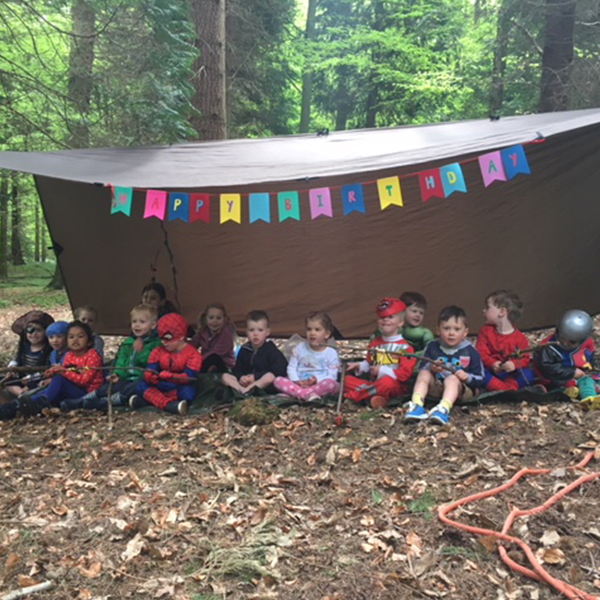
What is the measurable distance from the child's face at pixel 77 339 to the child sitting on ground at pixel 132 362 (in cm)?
31

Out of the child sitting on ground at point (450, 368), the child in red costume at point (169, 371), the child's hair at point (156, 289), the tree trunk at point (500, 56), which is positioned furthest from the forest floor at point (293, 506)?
the tree trunk at point (500, 56)

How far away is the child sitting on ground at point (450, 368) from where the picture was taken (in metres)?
3.99

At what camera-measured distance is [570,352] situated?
424cm

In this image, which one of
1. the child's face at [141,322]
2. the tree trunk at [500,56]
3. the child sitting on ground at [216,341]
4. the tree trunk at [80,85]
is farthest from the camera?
the tree trunk at [500,56]

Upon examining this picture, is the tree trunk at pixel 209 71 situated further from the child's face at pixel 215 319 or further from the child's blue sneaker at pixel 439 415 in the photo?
the child's blue sneaker at pixel 439 415

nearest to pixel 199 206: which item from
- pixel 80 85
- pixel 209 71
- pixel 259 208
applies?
pixel 259 208

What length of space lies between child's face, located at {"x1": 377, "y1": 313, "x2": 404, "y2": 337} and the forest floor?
0.64m

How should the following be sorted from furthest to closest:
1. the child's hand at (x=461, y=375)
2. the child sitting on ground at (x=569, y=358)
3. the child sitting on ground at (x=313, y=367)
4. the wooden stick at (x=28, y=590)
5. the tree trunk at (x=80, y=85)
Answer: the tree trunk at (x=80, y=85) < the child sitting on ground at (x=313, y=367) < the child sitting on ground at (x=569, y=358) < the child's hand at (x=461, y=375) < the wooden stick at (x=28, y=590)

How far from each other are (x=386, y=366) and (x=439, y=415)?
71 centimetres

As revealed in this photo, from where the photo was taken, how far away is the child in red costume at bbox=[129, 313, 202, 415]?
4.52 metres

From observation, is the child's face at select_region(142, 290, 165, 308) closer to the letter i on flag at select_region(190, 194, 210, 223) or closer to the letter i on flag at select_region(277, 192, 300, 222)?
the letter i on flag at select_region(190, 194, 210, 223)

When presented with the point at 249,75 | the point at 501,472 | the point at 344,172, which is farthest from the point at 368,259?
the point at 249,75

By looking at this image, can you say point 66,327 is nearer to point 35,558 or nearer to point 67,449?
point 67,449

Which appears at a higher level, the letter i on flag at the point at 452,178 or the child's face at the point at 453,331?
the letter i on flag at the point at 452,178
